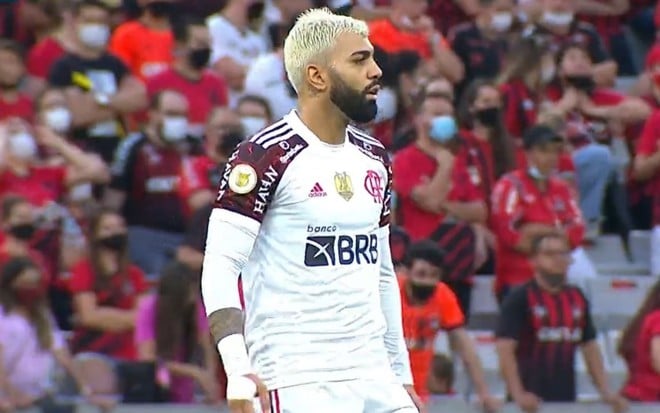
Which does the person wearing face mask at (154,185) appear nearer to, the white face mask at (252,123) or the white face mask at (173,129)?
the white face mask at (173,129)

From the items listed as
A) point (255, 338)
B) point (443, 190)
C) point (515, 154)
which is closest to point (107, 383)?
point (443, 190)

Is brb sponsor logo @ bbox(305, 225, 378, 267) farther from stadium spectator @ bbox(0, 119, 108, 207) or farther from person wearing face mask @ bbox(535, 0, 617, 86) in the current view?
person wearing face mask @ bbox(535, 0, 617, 86)

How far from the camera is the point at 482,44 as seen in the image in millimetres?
12586

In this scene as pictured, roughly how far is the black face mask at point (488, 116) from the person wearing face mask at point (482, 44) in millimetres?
913

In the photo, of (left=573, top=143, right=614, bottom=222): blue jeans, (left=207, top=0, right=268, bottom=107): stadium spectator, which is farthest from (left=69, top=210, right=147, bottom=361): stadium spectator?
(left=573, top=143, right=614, bottom=222): blue jeans

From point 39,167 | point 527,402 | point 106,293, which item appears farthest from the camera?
point 39,167

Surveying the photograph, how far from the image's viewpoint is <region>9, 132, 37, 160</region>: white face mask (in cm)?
1045

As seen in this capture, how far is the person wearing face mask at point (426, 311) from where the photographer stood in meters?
9.50

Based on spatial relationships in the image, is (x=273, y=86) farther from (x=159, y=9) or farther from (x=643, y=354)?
(x=643, y=354)

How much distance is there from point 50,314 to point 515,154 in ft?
10.7

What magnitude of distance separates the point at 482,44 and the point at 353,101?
22.9 feet

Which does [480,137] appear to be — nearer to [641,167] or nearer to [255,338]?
[641,167]

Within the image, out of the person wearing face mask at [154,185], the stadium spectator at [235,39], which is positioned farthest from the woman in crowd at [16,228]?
the stadium spectator at [235,39]

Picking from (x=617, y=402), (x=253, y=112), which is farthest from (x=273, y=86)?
(x=617, y=402)
